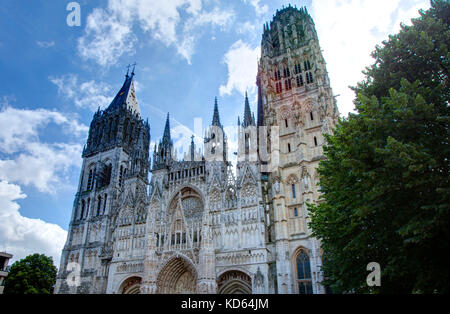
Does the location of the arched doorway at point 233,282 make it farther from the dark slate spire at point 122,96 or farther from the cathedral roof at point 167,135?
the dark slate spire at point 122,96

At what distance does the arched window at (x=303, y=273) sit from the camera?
76.1ft

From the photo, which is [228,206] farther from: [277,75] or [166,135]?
[277,75]

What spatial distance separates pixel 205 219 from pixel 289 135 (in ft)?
39.0

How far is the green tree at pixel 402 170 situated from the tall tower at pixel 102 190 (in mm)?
27342

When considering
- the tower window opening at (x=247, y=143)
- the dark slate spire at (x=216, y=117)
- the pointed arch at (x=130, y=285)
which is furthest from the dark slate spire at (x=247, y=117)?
the pointed arch at (x=130, y=285)

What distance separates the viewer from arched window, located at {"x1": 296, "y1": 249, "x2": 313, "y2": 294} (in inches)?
913

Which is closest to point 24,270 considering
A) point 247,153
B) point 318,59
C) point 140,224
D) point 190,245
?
point 140,224

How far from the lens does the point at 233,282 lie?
2581cm

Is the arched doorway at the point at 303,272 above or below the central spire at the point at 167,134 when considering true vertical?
below

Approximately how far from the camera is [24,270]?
40625mm

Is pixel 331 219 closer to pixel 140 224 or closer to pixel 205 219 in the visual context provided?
pixel 205 219

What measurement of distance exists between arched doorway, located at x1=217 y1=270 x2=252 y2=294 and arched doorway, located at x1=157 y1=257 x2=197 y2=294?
2.93 metres
